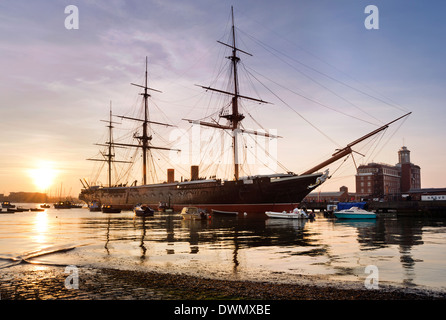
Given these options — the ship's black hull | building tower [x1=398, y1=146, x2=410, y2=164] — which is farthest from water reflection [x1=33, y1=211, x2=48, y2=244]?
building tower [x1=398, y1=146, x2=410, y2=164]

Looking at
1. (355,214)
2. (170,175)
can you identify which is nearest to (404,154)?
(170,175)

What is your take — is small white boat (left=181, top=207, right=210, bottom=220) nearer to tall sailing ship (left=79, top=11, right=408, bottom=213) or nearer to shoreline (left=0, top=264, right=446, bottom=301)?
tall sailing ship (left=79, top=11, right=408, bottom=213)

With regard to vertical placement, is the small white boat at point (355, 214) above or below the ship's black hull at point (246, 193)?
below

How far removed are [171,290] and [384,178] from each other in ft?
565

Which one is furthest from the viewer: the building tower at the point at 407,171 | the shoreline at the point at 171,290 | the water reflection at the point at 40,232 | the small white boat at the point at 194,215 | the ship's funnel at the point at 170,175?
the building tower at the point at 407,171

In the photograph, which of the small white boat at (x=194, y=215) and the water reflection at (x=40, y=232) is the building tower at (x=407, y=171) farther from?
the water reflection at (x=40, y=232)

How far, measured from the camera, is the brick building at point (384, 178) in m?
146

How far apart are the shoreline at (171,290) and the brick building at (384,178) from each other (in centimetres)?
13819

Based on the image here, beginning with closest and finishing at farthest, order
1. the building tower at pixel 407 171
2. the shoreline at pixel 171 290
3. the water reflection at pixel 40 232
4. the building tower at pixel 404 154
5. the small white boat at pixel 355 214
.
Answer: the shoreline at pixel 171 290 < the water reflection at pixel 40 232 < the small white boat at pixel 355 214 < the building tower at pixel 407 171 < the building tower at pixel 404 154

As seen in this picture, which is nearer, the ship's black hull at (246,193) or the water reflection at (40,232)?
the water reflection at (40,232)

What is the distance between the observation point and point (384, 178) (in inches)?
6417

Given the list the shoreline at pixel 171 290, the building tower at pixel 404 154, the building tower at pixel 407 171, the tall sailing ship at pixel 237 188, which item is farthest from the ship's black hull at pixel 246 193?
the building tower at pixel 404 154

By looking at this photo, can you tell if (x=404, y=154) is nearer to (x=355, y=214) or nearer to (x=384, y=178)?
(x=384, y=178)
